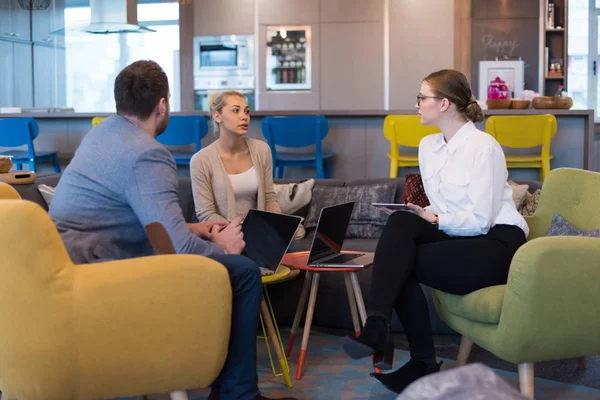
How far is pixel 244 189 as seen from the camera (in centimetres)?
353

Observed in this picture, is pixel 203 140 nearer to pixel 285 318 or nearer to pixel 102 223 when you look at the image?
pixel 285 318

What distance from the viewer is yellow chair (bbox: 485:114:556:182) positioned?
5.33 metres

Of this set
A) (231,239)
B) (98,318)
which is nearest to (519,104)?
(231,239)

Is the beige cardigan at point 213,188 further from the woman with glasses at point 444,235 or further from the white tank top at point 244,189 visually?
the woman with glasses at point 444,235

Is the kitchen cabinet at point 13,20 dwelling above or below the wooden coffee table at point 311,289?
above

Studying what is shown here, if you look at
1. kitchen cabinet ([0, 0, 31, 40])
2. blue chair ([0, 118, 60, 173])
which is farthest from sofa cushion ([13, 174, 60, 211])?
kitchen cabinet ([0, 0, 31, 40])

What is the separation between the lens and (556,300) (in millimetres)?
2256

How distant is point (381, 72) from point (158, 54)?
390 centimetres

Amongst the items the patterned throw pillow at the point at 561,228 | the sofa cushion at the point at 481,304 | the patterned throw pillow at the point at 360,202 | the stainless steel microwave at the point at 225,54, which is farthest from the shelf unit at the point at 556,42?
the sofa cushion at the point at 481,304

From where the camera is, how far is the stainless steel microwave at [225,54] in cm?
873

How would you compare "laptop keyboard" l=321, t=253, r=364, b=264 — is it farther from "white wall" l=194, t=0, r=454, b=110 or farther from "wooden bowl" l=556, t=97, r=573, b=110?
"white wall" l=194, t=0, r=454, b=110

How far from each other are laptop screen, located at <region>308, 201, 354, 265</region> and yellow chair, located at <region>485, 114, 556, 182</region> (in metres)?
2.58

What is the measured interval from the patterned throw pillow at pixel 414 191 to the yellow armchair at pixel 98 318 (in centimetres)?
192

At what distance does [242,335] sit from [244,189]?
1.45 metres
